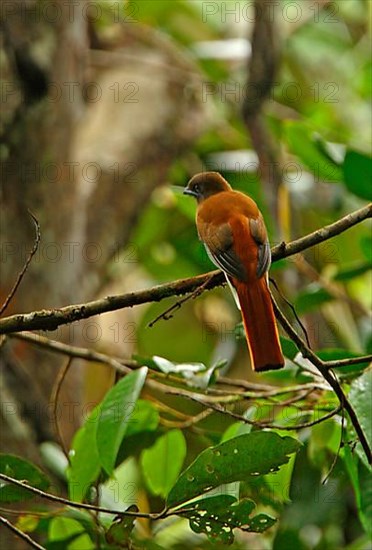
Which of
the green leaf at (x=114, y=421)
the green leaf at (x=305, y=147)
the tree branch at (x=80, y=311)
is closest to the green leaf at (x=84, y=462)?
the green leaf at (x=114, y=421)

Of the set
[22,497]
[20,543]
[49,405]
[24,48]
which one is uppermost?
[24,48]

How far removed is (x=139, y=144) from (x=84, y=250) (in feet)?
1.65

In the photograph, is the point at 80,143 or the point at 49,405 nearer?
the point at 49,405

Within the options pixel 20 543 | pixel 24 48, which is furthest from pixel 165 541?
pixel 24 48

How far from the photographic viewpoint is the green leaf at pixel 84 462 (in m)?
1.54

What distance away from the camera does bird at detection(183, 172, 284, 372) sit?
1.40 meters

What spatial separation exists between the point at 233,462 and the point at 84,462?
1.18 feet

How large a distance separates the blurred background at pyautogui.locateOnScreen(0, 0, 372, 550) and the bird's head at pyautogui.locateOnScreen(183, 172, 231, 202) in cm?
4

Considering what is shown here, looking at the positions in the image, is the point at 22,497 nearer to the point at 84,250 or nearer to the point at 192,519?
the point at 192,519

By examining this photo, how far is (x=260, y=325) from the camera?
1.42m

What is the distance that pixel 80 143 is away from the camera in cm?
305

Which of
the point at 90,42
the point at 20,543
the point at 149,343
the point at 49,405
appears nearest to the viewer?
the point at 20,543

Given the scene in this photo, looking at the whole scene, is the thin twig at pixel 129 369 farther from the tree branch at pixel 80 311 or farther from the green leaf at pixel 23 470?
the tree branch at pixel 80 311

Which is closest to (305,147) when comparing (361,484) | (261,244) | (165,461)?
(261,244)
